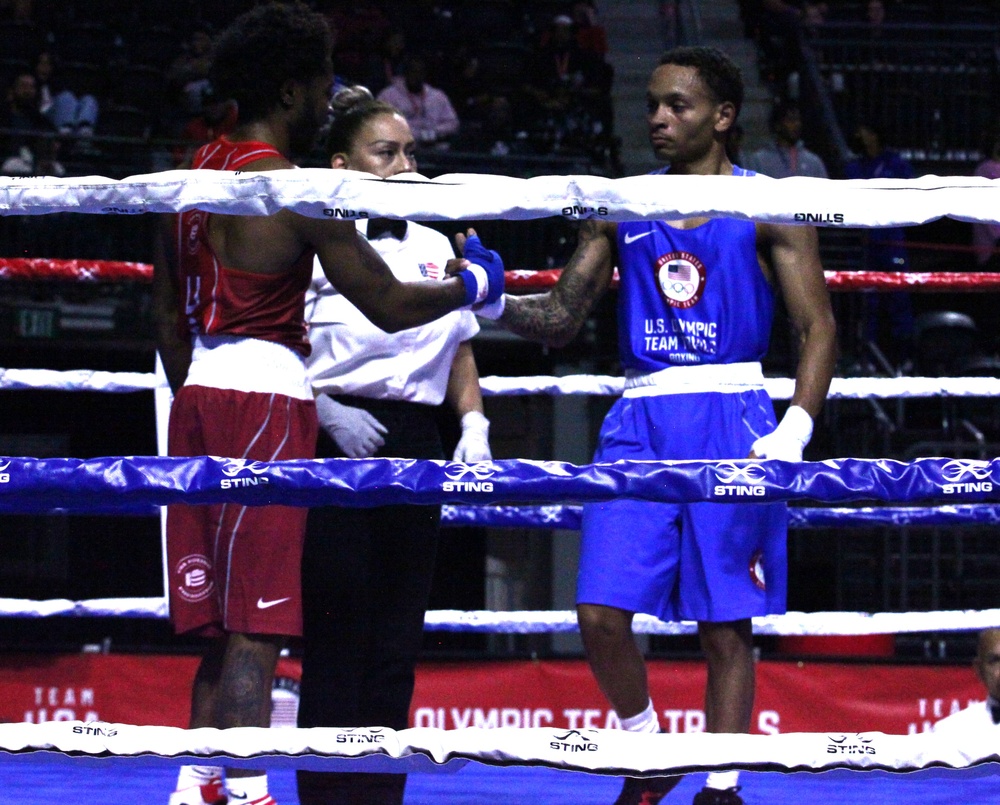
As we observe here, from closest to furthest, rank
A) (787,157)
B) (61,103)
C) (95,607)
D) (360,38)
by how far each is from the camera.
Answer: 1. (95,607)
2. (787,157)
3. (61,103)
4. (360,38)

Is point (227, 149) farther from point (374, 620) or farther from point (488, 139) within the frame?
point (488, 139)

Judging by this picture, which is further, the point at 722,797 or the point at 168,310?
the point at 168,310

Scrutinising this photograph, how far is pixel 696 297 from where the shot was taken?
8.27ft

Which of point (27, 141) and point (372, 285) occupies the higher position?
point (27, 141)

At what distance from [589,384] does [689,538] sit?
3.14 ft

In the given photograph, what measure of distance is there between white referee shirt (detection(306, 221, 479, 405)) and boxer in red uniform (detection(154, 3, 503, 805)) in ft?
0.65

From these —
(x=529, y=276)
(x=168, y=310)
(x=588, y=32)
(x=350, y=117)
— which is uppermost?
(x=588, y=32)

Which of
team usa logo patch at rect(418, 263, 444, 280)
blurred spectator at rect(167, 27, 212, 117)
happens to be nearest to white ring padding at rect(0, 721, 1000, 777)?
team usa logo patch at rect(418, 263, 444, 280)

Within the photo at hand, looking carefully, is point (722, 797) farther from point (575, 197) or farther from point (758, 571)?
point (575, 197)

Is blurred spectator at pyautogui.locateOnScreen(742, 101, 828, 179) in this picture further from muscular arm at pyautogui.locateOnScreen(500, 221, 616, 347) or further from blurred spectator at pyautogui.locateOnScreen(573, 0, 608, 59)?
muscular arm at pyautogui.locateOnScreen(500, 221, 616, 347)

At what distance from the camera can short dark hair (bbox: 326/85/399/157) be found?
2719 mm

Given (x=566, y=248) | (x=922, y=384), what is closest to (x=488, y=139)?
(x=566, y=248)

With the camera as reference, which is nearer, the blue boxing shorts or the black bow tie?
the blue boxing shorts

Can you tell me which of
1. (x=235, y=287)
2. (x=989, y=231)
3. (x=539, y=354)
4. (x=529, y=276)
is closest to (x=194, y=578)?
(x=235, y=287)
